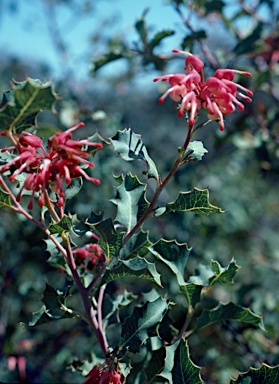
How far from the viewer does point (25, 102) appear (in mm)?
694

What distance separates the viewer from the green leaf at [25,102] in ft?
2.24

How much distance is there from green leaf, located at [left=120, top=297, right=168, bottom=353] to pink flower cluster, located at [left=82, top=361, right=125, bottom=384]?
50 mm

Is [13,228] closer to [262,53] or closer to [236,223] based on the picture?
[236,223]

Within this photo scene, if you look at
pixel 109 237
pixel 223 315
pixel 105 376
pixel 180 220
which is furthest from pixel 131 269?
pixel 180 220

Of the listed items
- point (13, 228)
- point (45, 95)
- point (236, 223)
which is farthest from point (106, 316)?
point (236, 223)

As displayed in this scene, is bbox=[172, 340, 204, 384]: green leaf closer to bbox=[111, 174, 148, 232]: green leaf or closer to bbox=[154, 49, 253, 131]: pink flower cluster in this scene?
bbox=[111, 174, 148, 232]: green leaf

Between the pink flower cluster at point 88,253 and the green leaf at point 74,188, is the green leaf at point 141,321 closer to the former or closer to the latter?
the pink flower cluster at point 88,253

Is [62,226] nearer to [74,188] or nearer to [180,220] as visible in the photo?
[74,188]

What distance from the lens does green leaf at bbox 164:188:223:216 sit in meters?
0.72

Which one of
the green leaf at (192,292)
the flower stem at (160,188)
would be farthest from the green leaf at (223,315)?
the flower stem at (160,188)

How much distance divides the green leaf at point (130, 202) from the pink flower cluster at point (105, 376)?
0.21 metres

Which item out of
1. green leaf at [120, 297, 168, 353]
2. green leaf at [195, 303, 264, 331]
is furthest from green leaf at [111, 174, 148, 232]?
green leaf at [195, 303, 264, 331]

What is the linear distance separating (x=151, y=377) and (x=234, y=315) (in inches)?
7.3

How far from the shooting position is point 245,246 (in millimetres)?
2850
